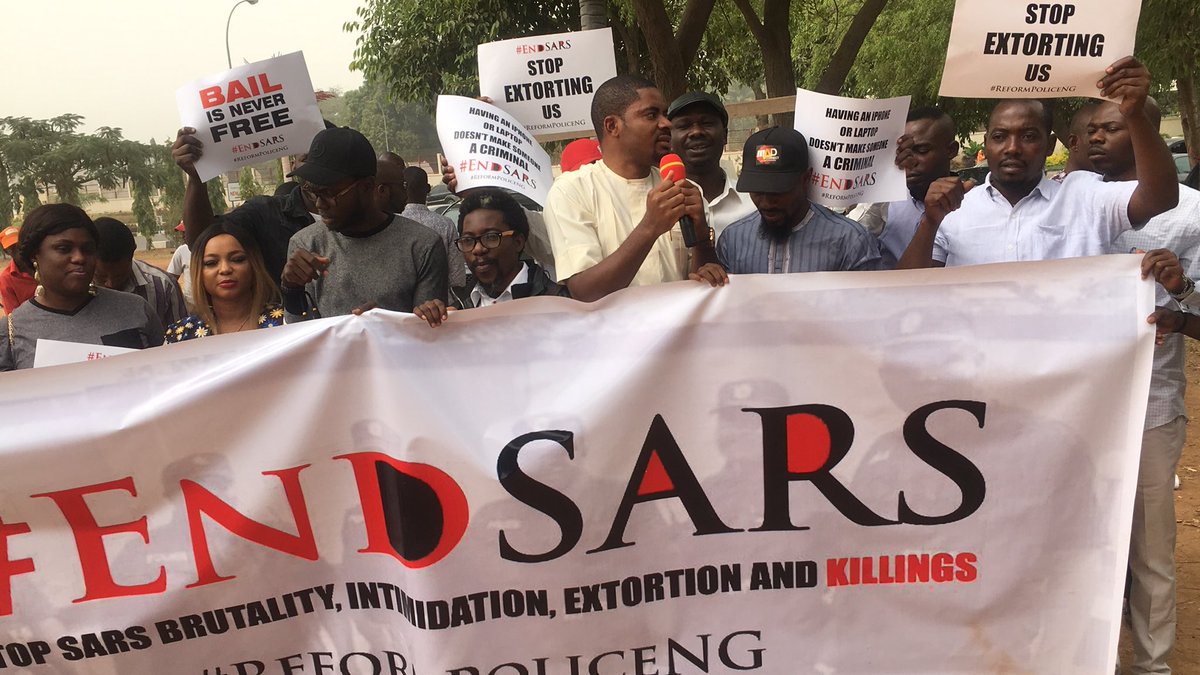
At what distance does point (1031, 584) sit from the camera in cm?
322

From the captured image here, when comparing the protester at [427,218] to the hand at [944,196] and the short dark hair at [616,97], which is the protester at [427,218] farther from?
the hand at [944,196]

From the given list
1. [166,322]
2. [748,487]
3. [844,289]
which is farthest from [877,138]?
[166,322]

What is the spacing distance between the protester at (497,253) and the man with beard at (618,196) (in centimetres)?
26

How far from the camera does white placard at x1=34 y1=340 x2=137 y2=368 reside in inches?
137

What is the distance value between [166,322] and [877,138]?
3640 mm

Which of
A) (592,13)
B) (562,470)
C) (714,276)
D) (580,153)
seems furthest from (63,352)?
(592,13)

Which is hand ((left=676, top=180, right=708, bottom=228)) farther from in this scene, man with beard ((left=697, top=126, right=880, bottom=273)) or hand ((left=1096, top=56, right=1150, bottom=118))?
hand ((left=1096, top=56, right=1150, bottom=118))

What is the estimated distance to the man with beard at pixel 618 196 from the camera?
3572 millimetres

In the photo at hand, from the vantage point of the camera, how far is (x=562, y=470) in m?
3.12

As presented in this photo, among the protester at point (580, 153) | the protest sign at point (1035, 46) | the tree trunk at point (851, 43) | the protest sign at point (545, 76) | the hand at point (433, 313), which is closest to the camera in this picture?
the hand at point (433, 313)

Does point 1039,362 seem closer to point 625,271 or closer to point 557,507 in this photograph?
point 625,271

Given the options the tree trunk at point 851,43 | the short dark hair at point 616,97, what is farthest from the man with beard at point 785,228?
the tree trunk at point 851,43

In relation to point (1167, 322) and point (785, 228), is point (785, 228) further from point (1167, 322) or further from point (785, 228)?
point (1167, 322)

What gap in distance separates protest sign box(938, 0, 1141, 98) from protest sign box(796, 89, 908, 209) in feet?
2.21
